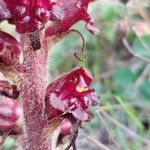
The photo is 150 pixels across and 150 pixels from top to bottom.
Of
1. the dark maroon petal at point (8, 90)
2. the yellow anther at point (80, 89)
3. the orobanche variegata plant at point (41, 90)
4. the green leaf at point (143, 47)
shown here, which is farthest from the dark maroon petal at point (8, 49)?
the green leaf at point (143, 47)

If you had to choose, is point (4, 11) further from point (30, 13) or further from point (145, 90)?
point (145, 90)

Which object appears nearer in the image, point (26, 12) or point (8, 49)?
point (26, 12)

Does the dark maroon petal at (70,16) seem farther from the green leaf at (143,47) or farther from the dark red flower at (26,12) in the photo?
the green leaf at (143,47)

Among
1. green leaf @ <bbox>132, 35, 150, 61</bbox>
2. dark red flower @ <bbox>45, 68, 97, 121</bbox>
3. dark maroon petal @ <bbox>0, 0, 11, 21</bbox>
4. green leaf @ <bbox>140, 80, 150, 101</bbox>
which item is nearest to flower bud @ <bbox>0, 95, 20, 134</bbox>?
dark red flower @ <bbox>45, 68, 97, 121</bbox>

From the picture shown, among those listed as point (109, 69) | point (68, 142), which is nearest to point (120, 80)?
point (109, 69)

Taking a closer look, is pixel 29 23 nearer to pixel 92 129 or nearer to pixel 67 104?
pixel 67 104

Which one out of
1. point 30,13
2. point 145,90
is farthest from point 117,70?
point 30,13
